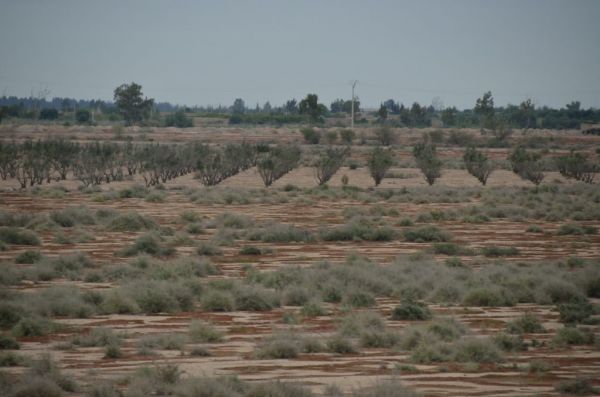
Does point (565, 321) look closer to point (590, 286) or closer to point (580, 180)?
point (590, 286)

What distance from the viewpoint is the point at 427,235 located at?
35625mm

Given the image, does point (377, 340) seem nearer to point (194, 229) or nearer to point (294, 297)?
point (294, 297)


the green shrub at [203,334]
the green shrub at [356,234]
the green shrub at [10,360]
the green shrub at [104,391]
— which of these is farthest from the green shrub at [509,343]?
the green shrub at [356,234]

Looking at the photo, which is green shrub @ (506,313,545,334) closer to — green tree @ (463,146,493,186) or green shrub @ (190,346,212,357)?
green shrub @ (190,346,212,357)

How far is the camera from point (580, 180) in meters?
76.9

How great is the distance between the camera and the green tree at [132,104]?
18225 cm

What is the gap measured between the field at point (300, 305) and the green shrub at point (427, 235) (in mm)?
83

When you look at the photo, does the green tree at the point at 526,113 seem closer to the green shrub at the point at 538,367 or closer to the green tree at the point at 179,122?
the green tree at the point at 179,122

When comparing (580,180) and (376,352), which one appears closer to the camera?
(376,352)

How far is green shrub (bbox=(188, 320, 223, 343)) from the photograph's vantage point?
17.0m

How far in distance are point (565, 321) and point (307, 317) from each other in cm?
506

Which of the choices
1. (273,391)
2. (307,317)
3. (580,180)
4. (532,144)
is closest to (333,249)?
(307,317)

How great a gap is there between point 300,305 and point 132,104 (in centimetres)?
16807

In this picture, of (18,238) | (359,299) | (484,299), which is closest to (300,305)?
(359,299)
